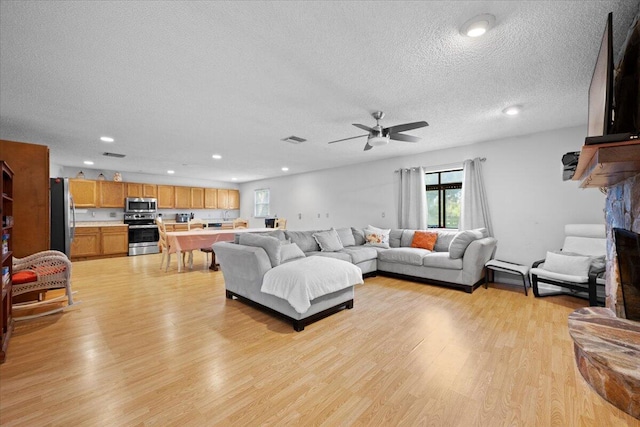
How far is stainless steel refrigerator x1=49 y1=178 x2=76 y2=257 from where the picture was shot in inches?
174

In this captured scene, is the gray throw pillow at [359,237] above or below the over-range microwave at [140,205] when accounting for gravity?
below

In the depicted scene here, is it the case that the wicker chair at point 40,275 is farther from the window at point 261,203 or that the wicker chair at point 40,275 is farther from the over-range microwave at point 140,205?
the window at point 261,203

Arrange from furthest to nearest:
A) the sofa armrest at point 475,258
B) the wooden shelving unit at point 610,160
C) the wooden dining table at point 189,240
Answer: the wooden dining table at point 189,240 → the sofa armrest at point 475,258 → the wooden shelving unit at point 610,160

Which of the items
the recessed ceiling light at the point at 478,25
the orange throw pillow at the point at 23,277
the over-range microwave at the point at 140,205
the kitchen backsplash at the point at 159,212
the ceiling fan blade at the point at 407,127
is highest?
the recessed ceiling light at the point at 478,25

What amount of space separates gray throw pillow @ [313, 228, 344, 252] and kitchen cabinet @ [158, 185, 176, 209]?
227 inches

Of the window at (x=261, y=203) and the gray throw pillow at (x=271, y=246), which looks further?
the window at (x=261, y=203)

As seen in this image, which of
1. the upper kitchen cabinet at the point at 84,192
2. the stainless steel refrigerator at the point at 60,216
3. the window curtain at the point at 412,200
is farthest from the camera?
the upper kitchen cabinet at the point at 84,192

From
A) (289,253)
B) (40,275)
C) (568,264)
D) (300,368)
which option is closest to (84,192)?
(40,275)

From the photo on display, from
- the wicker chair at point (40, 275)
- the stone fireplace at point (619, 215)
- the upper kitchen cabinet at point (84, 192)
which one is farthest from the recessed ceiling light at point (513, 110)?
the upper kitchen cabinet at point (84, 192)

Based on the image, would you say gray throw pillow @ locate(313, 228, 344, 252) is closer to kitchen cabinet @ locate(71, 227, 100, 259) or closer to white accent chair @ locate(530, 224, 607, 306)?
white accent chair @ locate(530, 224, 607, 306)

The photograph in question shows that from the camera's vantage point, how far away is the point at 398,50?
2084mm

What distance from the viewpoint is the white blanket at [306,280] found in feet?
8.64

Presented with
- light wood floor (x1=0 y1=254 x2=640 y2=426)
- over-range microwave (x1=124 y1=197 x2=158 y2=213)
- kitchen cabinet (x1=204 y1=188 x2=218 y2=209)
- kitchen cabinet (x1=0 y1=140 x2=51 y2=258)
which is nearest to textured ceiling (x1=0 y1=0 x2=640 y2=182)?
kitchen cabinet (x1=0 y1=140 x2=51 y2=258)

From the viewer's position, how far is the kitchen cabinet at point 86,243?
6.51 metres
